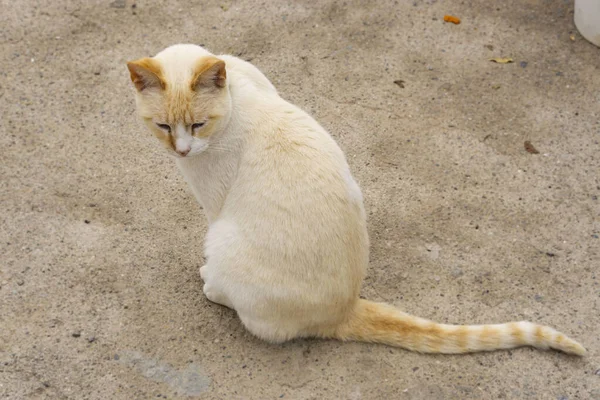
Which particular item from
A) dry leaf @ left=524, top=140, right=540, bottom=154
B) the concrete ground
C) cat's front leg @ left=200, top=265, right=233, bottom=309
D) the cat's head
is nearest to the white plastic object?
the concrete ground

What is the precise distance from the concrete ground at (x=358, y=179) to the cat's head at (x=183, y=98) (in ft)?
2.96

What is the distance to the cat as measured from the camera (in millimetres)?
2570

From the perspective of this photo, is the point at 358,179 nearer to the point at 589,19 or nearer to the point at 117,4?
the point at 589,19

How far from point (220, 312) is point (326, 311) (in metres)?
0.59

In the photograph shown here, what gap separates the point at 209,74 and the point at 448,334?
4.63 ft

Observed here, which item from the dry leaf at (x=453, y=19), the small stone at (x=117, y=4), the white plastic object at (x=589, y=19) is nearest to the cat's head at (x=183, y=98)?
the small stone at (x=117, y=4)

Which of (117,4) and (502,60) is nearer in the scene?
(502,60)

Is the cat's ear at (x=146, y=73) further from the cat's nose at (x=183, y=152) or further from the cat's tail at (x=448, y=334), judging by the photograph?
the cat's tail at (x=448, y=334)

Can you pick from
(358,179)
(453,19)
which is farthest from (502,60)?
(358,179)

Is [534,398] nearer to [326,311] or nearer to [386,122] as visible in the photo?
[326,311]

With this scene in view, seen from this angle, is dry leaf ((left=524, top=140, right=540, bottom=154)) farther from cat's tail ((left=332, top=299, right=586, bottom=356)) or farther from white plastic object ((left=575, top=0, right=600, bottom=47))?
cat's tail ((left=332, top=299, right=586, bottom=356))

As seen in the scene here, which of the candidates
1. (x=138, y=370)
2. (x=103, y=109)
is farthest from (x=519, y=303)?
(x=103, y=109)

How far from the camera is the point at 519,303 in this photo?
3115 mm

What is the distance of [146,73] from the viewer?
248cm
